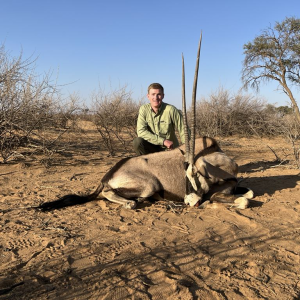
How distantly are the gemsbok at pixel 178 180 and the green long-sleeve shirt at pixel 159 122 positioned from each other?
72 centimetres

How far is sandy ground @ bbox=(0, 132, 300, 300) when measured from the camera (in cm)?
184

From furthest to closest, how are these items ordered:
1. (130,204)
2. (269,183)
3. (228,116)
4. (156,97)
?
(228,116) → (269,183) → (156,97) → (130,204)

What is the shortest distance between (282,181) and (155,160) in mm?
2317

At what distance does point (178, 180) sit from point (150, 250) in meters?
1.51

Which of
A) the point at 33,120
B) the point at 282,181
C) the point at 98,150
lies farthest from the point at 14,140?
the point at 282,181

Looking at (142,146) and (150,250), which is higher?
(142,146)

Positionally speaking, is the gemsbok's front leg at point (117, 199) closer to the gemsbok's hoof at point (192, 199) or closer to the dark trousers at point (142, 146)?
the gemsbok's hoof at point (192, 199)

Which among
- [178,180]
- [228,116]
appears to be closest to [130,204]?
[178,180]

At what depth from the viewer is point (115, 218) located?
3.15 metres

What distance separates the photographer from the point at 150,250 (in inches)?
92.7

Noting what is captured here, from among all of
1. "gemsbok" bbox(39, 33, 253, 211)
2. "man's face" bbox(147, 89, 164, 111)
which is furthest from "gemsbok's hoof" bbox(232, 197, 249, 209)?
"man's face" bbox(147, 89, 164, 111)

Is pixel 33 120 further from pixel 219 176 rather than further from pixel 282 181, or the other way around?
pixel 282 181

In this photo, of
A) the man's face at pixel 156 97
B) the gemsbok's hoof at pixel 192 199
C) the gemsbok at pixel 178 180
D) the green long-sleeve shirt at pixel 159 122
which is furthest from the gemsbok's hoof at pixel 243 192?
the man's face at pixel 156 97

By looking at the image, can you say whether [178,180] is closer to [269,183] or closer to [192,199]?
[192,199]
